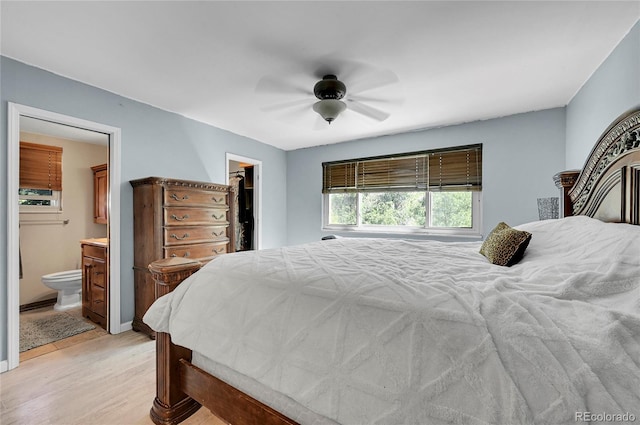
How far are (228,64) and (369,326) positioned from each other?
221cm

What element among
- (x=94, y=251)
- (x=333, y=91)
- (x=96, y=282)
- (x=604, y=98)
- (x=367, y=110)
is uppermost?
(x=367, y=110)

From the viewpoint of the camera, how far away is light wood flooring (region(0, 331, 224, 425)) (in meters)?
1.56

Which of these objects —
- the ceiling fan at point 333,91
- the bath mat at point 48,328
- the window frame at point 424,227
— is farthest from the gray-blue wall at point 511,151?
the bath mat at point 48,328

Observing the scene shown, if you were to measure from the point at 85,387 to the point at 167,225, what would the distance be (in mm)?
1344

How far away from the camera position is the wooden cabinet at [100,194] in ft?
12.8

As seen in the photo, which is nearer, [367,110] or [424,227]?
[367,110]

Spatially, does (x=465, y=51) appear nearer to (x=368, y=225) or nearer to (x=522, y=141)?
(x=522, y=141)

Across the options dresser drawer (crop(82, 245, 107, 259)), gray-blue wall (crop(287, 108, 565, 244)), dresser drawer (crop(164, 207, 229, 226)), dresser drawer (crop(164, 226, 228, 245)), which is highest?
gray-blue wall (crop(287, 108, 565, 244))

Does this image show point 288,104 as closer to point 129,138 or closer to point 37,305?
point 129,138

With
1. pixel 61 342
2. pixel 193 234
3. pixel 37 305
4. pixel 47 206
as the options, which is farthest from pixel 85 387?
pixel 47 206

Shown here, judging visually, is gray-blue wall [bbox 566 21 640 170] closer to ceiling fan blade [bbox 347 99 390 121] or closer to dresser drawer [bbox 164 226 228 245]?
ceiling fan blade [bbox 347 99 390 121]

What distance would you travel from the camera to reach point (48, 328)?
2777 mm

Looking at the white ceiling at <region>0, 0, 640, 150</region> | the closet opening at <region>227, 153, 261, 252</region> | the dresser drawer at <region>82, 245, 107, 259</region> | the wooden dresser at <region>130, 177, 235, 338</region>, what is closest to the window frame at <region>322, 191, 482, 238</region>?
the closet opening at <region>227, 153, 261, 252</region>

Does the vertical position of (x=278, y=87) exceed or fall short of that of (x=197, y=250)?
it exceeds it
